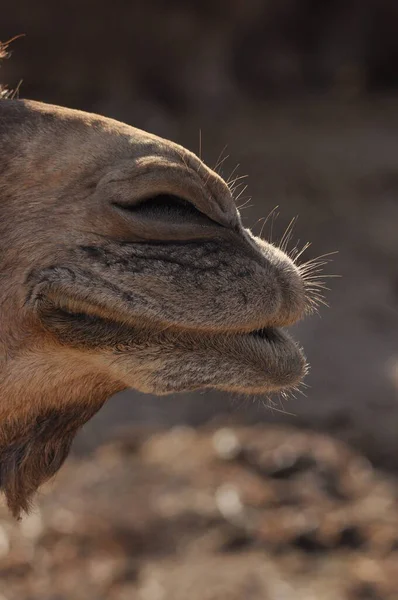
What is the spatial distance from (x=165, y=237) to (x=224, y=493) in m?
3.03

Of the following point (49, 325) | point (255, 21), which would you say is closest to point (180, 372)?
point (49, 325)

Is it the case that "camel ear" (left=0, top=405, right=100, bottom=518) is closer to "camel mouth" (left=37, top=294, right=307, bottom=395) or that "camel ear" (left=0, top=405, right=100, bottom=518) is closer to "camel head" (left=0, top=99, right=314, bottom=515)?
"camel head" (left=0, top=99, right=314, bottom=515)

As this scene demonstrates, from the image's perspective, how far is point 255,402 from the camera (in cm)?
573

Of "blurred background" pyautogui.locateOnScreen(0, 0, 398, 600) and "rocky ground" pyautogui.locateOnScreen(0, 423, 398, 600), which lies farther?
"blurred background" pyautogui.locateOnScreen(0, 0, 398, 600)

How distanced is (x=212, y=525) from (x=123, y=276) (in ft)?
9.17

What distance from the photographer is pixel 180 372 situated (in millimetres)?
1999

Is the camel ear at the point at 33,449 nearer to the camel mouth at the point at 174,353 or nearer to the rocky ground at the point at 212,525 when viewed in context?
the camel mouth at the point at 174,353

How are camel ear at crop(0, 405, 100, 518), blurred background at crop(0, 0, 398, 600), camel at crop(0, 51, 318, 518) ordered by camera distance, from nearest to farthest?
camel at crop(0, 51, 318, 518)
camel ear at crop(0, 405, 100, 518)
blurred background at crop(0, 0, 398, 600)

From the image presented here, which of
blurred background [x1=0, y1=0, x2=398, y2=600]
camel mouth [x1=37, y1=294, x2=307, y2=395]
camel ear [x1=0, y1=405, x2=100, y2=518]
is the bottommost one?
blurred background [x1=0, y1=0, x2=398, y2=600]

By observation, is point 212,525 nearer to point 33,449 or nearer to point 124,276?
point 33,449

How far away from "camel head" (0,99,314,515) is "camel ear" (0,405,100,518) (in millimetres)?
59

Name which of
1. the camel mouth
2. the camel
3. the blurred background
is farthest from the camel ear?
the blurred background

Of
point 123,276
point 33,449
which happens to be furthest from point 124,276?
point 33,449

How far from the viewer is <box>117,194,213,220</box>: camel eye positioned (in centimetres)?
202
